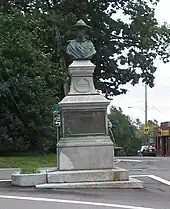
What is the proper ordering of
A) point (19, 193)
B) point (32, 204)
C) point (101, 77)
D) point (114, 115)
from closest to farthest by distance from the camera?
1. point (32, 204)
2. point (19, 193)
3. point (101, 77)
4. point (114, 115)

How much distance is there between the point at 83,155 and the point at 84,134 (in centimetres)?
65

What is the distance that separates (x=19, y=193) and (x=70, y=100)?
12.2 ft

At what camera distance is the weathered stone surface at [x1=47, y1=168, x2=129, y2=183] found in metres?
17.4

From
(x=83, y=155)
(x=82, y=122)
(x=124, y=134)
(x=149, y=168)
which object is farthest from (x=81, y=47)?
(x=124, y=134)

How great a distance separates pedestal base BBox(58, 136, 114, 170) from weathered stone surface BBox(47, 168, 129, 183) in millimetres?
389

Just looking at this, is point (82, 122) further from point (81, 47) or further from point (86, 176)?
point (81, 47)

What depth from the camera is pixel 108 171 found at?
17.6 m

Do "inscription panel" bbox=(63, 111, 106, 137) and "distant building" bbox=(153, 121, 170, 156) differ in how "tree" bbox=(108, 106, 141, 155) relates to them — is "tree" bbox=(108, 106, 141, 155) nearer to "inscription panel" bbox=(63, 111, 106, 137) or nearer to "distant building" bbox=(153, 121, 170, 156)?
"distant building" bbox=(153, 121, 170, 156)

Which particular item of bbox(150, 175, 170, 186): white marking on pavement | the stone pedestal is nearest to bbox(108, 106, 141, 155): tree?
bbox(150, 175, 170, 186): white marking on pavement

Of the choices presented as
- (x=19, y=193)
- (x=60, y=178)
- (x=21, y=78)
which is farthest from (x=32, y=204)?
(x=21, y=78)

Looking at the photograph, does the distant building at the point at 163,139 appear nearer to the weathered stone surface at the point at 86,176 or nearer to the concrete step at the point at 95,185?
the weathered stone surface at the point at 86,176

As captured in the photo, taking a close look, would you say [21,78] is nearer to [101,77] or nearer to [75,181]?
[101,77]

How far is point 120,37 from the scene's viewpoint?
46719 mm

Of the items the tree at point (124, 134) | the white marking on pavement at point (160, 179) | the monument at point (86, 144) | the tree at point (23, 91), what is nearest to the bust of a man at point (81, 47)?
the monument at point (86, 144)
